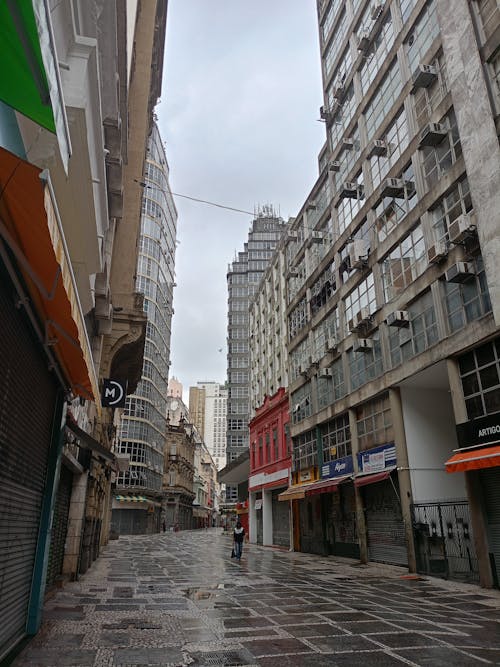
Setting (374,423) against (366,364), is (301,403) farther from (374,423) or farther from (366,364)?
(374,423)

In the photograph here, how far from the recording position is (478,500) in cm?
1382

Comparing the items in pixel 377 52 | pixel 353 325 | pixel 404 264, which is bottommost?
pixel 353 325

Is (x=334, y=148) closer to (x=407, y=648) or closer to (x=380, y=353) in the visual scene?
(x=380, y=353)

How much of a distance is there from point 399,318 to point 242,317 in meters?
62.8

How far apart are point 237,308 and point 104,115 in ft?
230

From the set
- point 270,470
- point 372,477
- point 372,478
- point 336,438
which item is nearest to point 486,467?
point 372,478

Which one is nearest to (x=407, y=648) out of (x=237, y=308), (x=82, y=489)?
(x=82, y=489)

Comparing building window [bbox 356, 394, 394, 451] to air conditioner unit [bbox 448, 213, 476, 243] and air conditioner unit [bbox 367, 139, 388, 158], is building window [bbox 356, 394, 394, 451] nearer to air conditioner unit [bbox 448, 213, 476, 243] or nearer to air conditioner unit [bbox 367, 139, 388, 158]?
air conditioner unit [bbox 448, 213, 476, 243]

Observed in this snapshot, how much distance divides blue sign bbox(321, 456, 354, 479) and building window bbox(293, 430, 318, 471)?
1820 mm

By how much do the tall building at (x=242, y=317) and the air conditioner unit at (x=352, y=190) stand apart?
50.1 meters

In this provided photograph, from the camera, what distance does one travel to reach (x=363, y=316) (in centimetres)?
2170

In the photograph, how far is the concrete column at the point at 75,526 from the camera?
44.8 ft

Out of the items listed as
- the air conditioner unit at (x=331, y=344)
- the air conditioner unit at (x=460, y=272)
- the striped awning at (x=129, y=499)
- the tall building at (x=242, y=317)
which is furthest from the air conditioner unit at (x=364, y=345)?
the tall building at (x=242, y=317)

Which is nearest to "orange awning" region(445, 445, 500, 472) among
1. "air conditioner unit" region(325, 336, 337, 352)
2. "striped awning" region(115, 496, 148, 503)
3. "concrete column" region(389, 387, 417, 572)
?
"concrete column" region(389, 387, 417, 572)
